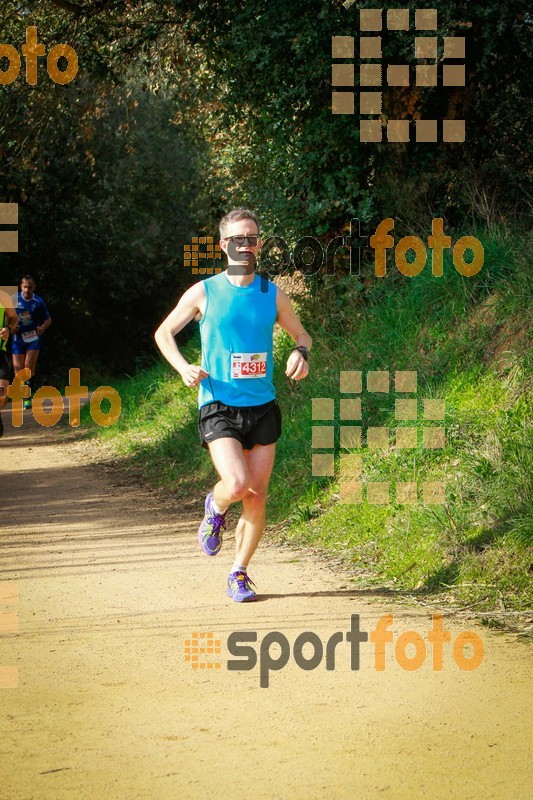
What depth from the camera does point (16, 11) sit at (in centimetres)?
1313

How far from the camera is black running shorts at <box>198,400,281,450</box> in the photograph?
6258 mm

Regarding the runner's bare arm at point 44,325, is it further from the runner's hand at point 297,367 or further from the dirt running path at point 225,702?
the runner's hand at point 297,367

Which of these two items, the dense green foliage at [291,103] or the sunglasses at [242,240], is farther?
the dense green foliage at [291,103]

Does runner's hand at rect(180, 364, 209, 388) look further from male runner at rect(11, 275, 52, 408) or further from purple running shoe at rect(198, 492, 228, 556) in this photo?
male runner at rect(11, 275, 52, 408)

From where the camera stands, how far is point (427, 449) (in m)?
8.20

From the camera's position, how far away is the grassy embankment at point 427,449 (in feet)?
22.2

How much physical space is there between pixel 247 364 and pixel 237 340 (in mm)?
155

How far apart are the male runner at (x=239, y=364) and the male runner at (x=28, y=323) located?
11.5 metres

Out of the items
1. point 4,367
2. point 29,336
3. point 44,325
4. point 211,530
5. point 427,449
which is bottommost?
point 211,530

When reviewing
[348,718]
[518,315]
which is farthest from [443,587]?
[518,315]

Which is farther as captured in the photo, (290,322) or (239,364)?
(290,322)

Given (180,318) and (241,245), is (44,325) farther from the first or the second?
(241,245)

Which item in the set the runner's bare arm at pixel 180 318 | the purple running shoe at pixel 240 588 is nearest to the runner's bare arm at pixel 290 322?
the runner's bare arm at pixel 180 318

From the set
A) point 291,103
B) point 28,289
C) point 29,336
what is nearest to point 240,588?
point 291,103
